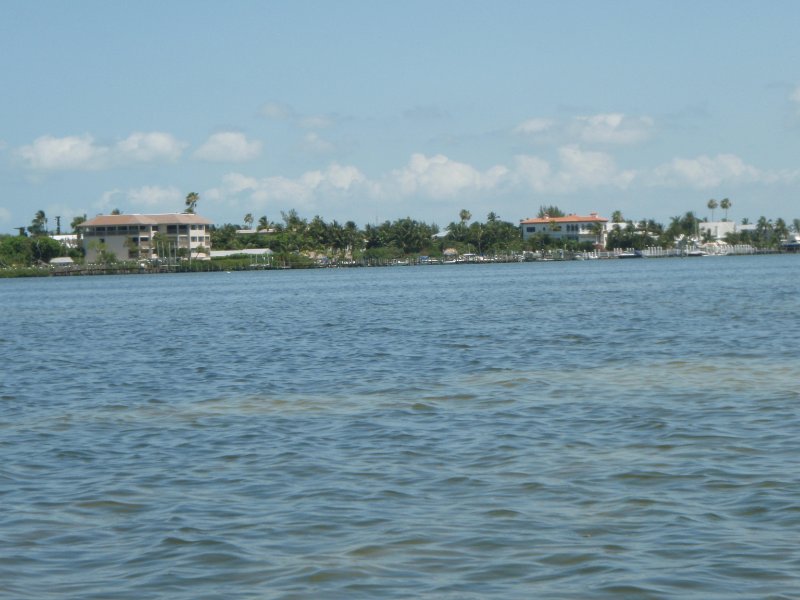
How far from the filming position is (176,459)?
1396 centimetres

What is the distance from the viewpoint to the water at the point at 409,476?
8930mm

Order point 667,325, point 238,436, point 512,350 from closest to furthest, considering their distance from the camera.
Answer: point 238,436, point 512,350, point 667,325

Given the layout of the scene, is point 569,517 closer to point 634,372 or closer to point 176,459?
point 176,459

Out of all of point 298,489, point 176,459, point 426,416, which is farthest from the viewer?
point 426,416

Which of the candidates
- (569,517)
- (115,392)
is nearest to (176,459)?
(569,517)

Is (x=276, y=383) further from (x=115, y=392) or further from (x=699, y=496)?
(x=699, y=496)

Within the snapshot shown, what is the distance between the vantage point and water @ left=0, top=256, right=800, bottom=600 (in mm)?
8930

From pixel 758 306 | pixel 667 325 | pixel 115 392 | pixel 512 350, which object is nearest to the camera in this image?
pixel 115 392

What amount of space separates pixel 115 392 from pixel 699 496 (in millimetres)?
13498

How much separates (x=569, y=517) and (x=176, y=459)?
5.60 metres

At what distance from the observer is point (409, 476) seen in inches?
494

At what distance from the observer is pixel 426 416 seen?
56.6ft

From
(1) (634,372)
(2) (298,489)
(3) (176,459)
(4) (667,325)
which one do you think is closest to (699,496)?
→ (2) (298,489)

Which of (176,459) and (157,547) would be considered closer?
(157,547)
